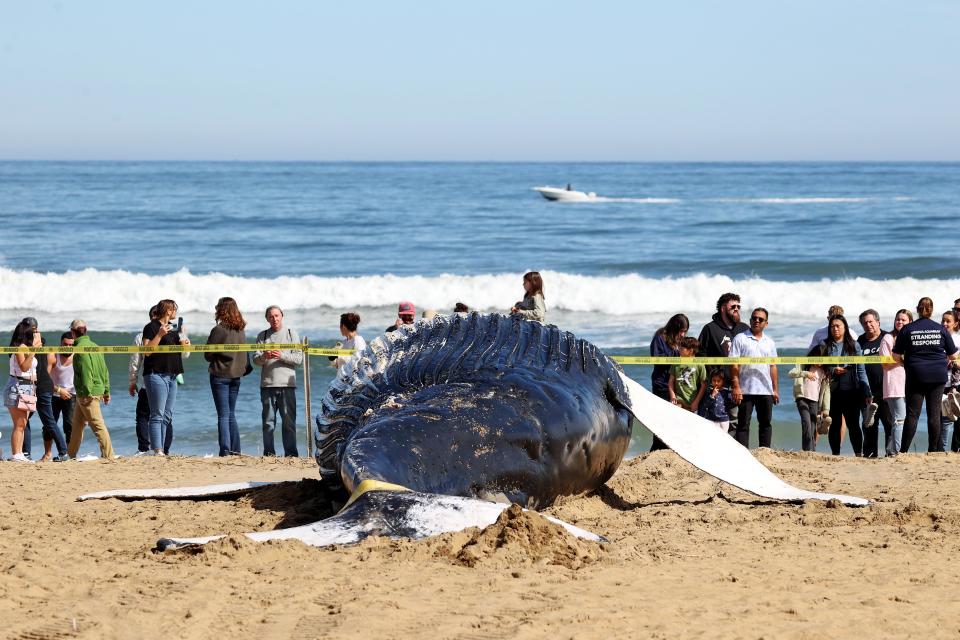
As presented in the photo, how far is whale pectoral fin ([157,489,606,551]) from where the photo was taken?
19.8ft

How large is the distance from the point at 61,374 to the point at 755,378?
7585 mm

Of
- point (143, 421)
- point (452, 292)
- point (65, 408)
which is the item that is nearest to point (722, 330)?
point (143, 421)

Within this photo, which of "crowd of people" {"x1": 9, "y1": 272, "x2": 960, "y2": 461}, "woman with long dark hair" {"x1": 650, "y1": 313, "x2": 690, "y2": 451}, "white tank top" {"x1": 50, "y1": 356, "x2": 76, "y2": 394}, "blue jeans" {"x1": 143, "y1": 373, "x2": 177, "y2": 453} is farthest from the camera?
"white tank top" {"x1": 50, "y1": 356, "x2": 76, "y2": 394}

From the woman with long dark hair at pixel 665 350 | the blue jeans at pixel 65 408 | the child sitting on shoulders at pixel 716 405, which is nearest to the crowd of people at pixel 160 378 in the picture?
the blue jeans at pixel 65 408

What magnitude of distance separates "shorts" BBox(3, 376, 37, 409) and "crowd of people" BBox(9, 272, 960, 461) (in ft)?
0.04

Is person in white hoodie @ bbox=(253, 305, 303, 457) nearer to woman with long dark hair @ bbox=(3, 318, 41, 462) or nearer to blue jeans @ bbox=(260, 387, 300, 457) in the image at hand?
blue jeans @ bbox=(260, 387, 300, 457)

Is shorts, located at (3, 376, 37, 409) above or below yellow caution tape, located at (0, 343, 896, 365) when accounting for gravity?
below

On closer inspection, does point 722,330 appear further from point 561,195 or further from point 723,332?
point 561,195

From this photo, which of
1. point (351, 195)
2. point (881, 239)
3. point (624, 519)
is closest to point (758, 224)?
point (881, 239)

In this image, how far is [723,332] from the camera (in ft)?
40.4

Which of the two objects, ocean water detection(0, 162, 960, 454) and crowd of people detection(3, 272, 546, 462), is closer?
crowd of people detection(3, 272, 546, 462)

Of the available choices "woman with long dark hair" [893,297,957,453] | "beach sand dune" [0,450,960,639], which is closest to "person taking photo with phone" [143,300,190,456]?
"beach sand dune" [0,450,960,639]

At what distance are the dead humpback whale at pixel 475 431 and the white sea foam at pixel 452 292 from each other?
1823 centimetres

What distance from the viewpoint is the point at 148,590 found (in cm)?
549
